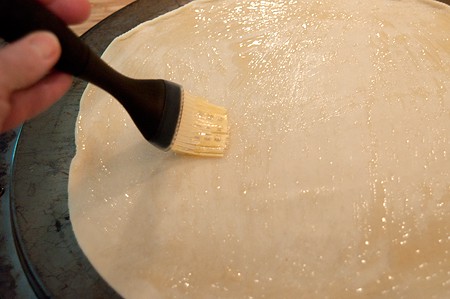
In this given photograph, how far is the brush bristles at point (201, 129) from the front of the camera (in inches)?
40.6

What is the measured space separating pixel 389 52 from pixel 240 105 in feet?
1.47

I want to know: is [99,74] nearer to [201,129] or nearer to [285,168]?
[201,129]

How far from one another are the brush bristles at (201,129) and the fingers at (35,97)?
0.87ft

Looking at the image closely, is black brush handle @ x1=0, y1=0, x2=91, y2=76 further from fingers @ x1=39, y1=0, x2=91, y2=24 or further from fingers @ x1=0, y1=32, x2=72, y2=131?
fingers @ x1=39, y1=0, x2=91, y2=24

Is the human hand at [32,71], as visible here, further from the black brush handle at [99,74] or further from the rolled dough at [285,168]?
the rolled dough at [285,168]

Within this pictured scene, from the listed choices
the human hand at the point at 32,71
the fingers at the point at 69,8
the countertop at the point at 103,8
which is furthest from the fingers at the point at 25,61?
the countertop at the point at 103,8

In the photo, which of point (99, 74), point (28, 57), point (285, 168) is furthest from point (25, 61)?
point (285, 168)

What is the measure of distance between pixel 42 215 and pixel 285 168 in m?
0.60

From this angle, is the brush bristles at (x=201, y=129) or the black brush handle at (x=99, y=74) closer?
the black brush handle at (x=99, y=74)

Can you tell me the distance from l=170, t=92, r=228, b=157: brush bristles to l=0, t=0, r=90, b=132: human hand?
0.27m

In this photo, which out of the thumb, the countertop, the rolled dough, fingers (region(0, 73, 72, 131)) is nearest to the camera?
the thumb

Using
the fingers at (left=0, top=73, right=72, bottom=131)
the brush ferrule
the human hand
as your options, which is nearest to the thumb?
the human hand

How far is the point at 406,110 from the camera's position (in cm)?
116

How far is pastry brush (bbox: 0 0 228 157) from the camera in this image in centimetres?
73
